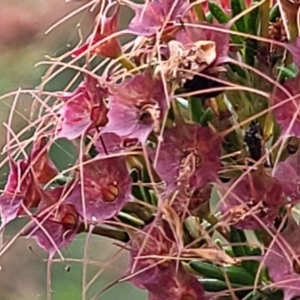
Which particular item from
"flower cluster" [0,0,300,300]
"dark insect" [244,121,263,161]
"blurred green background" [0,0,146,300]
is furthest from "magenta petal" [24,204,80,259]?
"blurred green background" [0,0,146,300]

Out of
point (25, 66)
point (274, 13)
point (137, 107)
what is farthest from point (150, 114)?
point (25, 66)

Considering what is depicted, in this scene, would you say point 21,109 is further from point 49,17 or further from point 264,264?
point 264,264

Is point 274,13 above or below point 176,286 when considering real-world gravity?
above

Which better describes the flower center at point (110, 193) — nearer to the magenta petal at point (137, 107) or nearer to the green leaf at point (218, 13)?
the magenta petal at point (137, 107)

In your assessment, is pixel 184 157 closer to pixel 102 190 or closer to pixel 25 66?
pixel 102 190

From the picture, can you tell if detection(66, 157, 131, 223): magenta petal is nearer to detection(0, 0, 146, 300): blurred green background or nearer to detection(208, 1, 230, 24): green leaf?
detection(208, 1, 230, 24): green leaf

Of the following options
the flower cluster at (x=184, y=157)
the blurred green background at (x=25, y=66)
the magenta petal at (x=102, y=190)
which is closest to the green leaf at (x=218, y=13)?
the flower cluster at (x=184, y=157)

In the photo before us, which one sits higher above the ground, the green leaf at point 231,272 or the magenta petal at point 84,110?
the magenta petal at point 84,110
